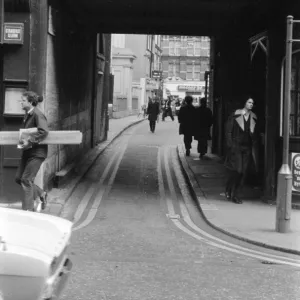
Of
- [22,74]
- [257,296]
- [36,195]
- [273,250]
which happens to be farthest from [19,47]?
[257,296]

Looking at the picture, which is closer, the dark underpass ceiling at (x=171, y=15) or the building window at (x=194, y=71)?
the dark underpass ceiling at (x=171, y=15)

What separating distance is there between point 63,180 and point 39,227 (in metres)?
7.61

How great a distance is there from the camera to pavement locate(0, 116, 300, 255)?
8312 millimetres

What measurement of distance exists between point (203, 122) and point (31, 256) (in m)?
14.0

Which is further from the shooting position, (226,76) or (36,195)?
(226,76)

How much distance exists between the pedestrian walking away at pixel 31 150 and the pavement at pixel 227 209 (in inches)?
40.5

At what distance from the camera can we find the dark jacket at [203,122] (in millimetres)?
17487

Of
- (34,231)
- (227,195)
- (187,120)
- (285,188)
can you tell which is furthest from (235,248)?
(187,120)

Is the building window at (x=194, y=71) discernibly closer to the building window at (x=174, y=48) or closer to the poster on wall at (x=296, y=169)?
the building window at (x=174, y=48)

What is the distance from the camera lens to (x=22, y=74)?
977cm

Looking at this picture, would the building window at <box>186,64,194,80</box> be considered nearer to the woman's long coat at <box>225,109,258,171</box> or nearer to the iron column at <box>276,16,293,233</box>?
the woman's long coat at <box>225,109,258,171</box>

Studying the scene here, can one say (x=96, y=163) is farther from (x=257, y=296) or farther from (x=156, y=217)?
(x=257, y=296)

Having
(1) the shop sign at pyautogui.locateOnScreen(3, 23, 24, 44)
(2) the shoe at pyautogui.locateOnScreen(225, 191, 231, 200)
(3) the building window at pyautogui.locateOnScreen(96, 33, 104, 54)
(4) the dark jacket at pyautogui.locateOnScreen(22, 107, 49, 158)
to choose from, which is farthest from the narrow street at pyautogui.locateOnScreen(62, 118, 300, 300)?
(3) the building window at pyautogui.locateOnScreen(96, 33, 104, 54)

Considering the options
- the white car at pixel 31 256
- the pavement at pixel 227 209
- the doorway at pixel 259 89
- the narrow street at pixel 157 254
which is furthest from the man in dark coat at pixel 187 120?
the white car at pixel 31 256
